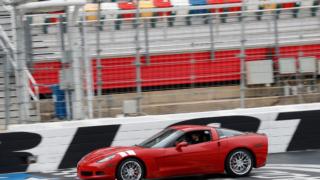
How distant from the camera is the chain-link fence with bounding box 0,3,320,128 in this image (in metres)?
15.9

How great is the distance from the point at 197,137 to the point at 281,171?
2.00 m

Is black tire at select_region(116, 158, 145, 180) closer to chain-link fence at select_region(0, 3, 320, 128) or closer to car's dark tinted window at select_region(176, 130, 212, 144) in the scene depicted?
car's dark tinted window at select_region(176, 130, 212, 144)

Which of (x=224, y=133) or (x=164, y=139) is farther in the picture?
(x=224, y=133)

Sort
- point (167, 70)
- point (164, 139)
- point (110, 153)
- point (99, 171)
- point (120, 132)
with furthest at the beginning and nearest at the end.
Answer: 1. point (167, 70)
2. point (120, 132)
3. point (164, 139)
4. point (110, 153)
5. point (99, 171)

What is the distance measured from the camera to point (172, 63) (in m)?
17.1

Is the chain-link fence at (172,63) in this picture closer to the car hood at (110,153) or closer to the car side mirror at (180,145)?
the car hood at (110,153)

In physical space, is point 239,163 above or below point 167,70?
below

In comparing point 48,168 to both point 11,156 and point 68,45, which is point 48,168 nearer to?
point 11,156

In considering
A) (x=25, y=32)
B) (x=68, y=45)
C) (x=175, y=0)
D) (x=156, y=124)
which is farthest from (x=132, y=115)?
(x=175, y=0)

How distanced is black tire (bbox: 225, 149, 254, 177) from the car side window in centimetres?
53

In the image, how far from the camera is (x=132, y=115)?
15.9 m

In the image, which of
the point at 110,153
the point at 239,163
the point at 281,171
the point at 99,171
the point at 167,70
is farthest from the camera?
the point at 167,70

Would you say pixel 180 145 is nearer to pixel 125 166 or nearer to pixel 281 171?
pixel 125 166

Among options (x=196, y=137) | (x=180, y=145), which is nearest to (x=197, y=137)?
(x=196, y=137)
